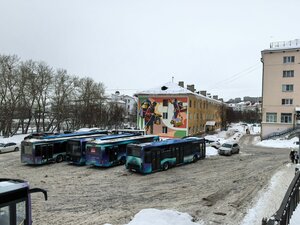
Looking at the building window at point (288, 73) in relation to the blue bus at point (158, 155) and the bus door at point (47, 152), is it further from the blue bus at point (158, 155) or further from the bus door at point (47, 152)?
the bus door at point (47, 152)

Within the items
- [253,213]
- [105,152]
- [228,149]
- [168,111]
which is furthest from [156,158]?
[168,111]

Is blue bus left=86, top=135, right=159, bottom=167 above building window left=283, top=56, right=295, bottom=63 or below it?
below

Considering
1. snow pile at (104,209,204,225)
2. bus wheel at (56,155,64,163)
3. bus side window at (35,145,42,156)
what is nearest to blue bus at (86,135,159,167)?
bus wheel at (56,155,64,163)

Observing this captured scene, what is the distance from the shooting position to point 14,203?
641 cm

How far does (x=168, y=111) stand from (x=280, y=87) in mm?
19890

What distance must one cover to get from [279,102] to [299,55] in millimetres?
8348

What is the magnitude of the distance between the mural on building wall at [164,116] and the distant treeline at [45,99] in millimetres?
18211

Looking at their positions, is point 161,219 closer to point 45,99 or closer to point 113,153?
point 113,153

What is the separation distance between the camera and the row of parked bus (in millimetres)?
20125

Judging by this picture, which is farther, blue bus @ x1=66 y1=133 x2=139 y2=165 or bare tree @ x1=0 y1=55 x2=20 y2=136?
bare tree @ x1=0 y1=55 x2=20 y2=136

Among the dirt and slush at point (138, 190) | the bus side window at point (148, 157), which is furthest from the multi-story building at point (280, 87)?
the bus side window at point (148, 157)

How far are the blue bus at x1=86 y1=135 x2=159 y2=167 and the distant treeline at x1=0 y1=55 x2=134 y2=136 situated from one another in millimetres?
31184

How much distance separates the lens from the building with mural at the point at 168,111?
45.0m

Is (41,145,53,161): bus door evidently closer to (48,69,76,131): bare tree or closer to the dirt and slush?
the dirt and slush
